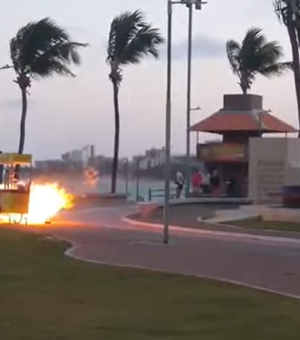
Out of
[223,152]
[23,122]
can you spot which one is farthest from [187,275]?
[23,122]

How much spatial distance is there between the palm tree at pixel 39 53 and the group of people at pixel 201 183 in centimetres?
845

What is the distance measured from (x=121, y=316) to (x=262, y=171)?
36.0 metres

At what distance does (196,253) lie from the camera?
82.8 feet

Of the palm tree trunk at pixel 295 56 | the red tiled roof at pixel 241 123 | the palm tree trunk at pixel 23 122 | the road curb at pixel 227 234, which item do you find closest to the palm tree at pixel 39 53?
the palm tree trunk at pixel 23 122

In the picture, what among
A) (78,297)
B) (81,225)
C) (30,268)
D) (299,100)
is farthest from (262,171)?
(78,297)

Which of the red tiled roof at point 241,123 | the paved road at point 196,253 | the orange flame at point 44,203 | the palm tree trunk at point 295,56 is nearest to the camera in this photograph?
the paved road at point 196,253

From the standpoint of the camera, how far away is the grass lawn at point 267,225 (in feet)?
112

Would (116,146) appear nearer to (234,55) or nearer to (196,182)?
(196,182)

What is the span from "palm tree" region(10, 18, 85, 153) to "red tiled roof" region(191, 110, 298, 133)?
313 inches

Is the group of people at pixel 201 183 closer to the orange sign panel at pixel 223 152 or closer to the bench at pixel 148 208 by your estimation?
the orange sign panel at pixel 223 152

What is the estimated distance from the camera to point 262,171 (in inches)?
1955

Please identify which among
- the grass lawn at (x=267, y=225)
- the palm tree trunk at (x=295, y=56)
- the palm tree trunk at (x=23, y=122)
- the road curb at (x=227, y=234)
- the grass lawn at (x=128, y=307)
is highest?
the palm tree trunk at (x=295, y=56)

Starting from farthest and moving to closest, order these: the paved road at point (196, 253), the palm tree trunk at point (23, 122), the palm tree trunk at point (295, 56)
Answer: the palm tree trunk at point (23, 122)
the palm tree trunk at point (295, 56)
the paved road at point (196, 253)

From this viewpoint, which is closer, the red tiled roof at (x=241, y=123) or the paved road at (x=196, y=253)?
the paved road at (x=196, y=253)
